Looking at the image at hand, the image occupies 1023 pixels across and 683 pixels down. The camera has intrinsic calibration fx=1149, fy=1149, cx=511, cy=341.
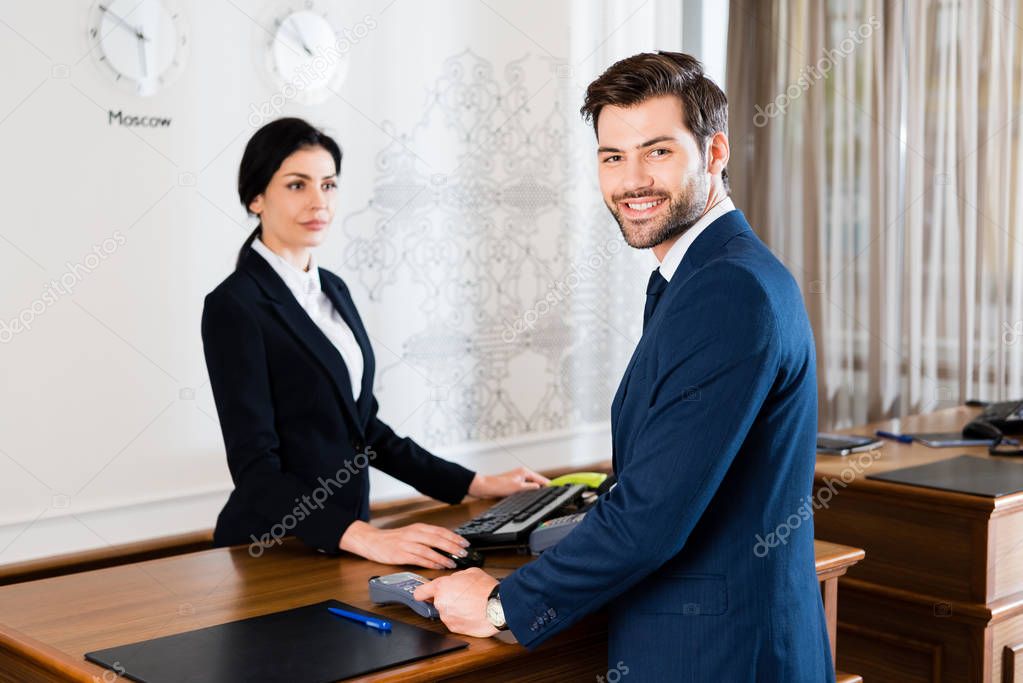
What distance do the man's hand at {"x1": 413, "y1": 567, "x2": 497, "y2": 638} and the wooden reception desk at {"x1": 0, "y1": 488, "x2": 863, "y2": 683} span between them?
22mm

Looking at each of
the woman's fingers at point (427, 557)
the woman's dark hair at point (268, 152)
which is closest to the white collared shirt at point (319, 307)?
the woman's dark hair at point (268, 152)

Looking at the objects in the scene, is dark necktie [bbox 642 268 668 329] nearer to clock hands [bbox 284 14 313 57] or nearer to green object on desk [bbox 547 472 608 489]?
green object on desk [bbox 547 472 608 489]

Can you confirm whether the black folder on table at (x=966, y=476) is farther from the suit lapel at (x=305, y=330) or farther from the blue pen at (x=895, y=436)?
the suit lapel at (x=305, y=330)

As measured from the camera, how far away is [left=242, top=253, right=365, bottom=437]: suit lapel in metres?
2.50

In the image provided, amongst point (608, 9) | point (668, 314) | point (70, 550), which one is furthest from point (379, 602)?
point (608, 9)

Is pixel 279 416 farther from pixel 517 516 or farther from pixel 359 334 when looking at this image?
pixel 517 516

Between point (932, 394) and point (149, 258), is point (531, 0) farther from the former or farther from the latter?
point (932, 394)

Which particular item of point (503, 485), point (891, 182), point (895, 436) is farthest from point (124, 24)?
point (891, 182)

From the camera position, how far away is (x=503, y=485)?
2.73 metres

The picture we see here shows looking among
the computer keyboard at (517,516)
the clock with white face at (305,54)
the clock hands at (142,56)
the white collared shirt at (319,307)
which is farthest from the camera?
the clock with white face at (305,54)

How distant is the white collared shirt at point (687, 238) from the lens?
5.91 feet

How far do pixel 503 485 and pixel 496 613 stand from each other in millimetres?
974

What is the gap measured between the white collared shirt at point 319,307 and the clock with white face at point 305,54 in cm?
114

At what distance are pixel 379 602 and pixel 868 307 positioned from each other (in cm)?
315
